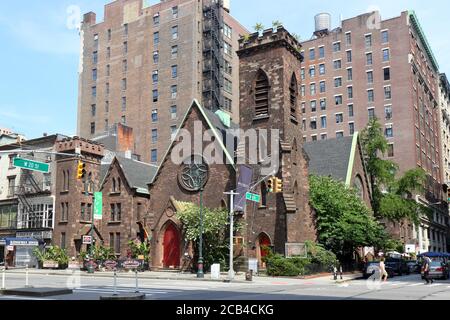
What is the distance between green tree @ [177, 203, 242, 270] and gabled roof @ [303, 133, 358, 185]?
14.3 meters

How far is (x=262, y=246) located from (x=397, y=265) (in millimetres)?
11674

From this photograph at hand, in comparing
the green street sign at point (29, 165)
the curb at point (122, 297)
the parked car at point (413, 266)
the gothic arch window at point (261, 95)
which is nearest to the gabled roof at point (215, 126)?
the gothic arch window at point (261, 95)

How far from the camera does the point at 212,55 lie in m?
83.8

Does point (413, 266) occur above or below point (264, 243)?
below

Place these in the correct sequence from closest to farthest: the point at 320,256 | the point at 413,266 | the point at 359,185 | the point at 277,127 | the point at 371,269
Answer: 1. the point at 371,269
2. the point at 320,256
3. the point at 277,127
4. the point at 413,266
5. the point at 359,185

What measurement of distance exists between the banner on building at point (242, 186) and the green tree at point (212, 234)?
1.78 m

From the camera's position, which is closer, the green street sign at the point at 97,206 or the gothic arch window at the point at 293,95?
the green street sign at the point at 97,206

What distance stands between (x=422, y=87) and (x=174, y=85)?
151 ft

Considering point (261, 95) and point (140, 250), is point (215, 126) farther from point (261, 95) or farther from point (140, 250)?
point (140, 250)

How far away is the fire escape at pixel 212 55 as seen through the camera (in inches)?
3265

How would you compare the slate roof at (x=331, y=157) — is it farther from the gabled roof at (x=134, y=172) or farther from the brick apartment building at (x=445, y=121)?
the brick apartment building at (x=445, y=121)

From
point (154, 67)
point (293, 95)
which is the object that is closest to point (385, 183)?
point (293, 95)
